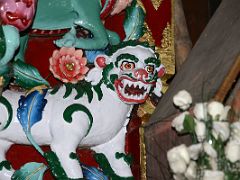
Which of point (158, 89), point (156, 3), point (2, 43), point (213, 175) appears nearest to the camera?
point (213, 175)

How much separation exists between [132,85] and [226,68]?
0.23m

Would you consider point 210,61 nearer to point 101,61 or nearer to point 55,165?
point 101,61

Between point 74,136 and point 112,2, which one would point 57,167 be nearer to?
point 74,136

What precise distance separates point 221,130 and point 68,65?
49cm

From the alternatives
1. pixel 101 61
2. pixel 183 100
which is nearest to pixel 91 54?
pixel 101 61

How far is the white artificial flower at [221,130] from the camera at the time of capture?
5.26ft

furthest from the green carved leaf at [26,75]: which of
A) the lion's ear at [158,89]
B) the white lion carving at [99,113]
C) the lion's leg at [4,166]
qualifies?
the lion's ear at [158,89]

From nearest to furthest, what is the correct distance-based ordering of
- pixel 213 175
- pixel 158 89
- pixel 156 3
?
pixel 213 175, pixel 158 89, pixel 156 3

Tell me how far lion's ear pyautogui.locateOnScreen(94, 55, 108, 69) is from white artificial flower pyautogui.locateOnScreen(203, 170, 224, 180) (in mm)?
487

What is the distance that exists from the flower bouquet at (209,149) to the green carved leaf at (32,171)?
45 centimetres

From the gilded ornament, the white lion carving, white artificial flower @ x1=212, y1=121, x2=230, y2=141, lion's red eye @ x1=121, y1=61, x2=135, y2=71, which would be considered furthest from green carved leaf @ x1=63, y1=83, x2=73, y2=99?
white artificial flower @ x1=212, y1=121, x2=230, y2=141

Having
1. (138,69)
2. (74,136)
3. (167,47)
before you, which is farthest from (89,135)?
(167,47)

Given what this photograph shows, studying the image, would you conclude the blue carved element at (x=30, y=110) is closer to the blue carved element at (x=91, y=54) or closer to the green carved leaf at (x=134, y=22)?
the blue carved element at (x=91, y=54)

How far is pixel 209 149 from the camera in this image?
5.24 ft
